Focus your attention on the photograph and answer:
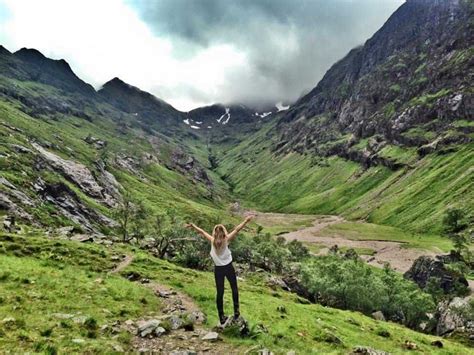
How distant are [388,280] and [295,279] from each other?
79.1 ft

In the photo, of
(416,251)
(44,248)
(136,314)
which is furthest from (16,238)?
(416,251)

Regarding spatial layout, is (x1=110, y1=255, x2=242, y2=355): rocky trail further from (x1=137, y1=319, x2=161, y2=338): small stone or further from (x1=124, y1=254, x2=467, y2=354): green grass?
(x1=124, y1=254, x2=467, y2=354): green grass

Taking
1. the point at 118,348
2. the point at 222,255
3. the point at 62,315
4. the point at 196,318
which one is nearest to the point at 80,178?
the point at 196,318

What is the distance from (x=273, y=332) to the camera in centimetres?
2527

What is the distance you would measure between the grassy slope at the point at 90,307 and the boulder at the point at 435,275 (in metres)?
82.7

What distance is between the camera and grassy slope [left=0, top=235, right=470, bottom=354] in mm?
18812

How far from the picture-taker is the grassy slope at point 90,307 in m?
18.8

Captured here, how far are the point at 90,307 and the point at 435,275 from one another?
116778mm

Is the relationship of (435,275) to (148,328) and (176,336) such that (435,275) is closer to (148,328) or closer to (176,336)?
(176,336)

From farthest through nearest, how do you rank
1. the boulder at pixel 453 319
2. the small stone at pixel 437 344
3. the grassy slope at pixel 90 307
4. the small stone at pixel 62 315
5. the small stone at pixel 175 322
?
the boulder at pixel 453 319 < the small stone at pixel 437 344 < the small stone at pixel 175 322 < the small stone at pixel 62 315 < the grassy slope at pixel 90 307

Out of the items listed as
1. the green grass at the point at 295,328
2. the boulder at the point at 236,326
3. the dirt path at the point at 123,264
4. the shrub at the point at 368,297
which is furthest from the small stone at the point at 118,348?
the shrub at the point at 368,297

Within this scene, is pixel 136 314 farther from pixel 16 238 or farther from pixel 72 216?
pixel 72 216

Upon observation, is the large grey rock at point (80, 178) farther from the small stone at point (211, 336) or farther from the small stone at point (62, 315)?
the small stone at point (211, 336)

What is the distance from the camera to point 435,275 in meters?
116
